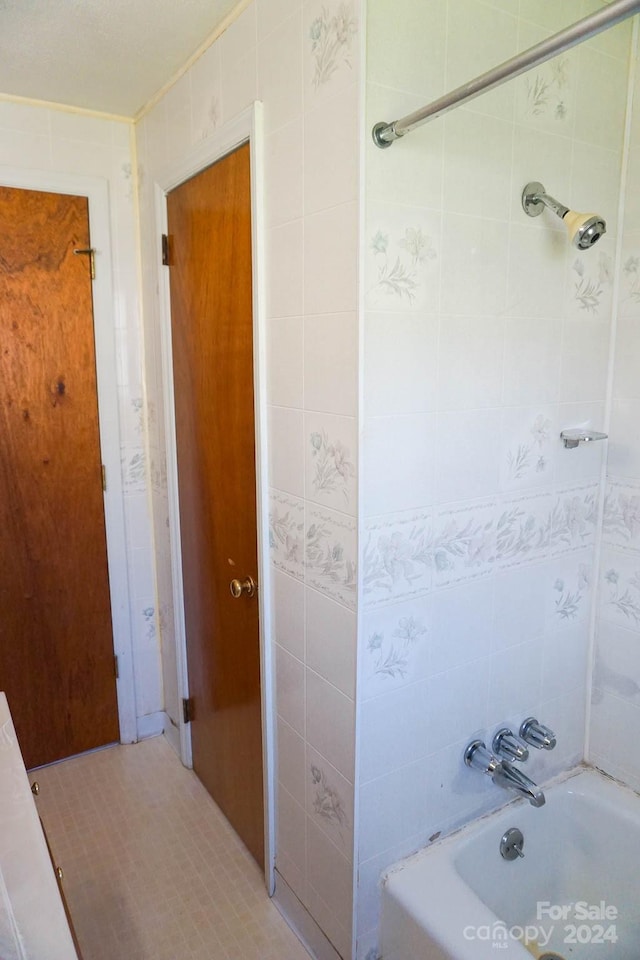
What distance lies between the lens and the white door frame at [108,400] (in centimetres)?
202

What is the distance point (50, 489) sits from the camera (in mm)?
2127

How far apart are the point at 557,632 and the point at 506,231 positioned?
3.17 ft

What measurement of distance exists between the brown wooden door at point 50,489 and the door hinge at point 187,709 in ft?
1.09

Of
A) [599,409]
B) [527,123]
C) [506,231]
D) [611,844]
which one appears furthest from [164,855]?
[527,123]

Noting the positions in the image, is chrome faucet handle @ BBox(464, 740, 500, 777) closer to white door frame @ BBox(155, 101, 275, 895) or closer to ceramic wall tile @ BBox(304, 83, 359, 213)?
white door frame @ BBox(155, 101, 275, 895)

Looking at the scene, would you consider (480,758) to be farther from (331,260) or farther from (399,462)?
(331,260)

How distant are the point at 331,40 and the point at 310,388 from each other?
2.05 ft

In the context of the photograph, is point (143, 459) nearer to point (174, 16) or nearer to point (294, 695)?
point (294, 695)

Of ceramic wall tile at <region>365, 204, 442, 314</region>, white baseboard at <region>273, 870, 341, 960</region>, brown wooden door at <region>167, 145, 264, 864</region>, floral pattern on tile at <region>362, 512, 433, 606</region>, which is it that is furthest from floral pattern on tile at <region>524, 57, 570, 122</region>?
white baseboard at <region>273, 870, 341, 960</region>

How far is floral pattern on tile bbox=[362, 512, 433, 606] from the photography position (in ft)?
4.07

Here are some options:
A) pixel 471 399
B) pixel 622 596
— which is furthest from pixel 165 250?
pixel 622 596

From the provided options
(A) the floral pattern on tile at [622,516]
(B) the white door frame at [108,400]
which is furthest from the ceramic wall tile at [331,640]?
(B) the white door frame at [108,400]

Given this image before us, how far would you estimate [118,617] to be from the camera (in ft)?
7.57

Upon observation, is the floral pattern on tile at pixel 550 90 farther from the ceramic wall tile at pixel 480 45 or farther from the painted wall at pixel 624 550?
the painted wall at pixel 624 550
